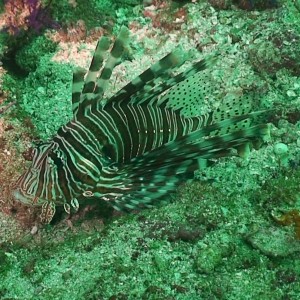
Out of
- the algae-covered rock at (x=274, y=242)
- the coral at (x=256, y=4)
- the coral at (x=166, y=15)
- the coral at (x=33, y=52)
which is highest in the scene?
the coral at (x=33, y=52)

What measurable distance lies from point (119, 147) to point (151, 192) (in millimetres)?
487

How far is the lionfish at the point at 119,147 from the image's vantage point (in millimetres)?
3609

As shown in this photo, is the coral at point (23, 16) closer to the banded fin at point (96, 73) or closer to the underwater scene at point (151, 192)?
the underwater scene at point (151, 192)

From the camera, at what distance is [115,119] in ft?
12.8

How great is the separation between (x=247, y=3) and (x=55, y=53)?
296 centimetres

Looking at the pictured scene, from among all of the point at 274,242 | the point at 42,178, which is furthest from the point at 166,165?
the point at 274,242

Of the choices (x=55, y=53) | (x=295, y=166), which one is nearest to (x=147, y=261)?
(x=295, y=166)

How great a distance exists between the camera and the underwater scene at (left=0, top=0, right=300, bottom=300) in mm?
3625

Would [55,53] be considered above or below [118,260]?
above

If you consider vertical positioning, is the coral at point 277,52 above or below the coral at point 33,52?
below

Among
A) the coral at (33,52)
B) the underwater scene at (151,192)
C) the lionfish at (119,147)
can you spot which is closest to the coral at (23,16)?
the coral at (33,52)

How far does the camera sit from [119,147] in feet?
12.9

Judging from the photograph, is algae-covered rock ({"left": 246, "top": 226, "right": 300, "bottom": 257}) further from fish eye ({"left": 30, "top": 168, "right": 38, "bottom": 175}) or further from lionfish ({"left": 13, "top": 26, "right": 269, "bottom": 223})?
fish eye ({"left": 30, "top": 168, "right": 38, "bottom": 175})

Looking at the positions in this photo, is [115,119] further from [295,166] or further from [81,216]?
[295,166]
